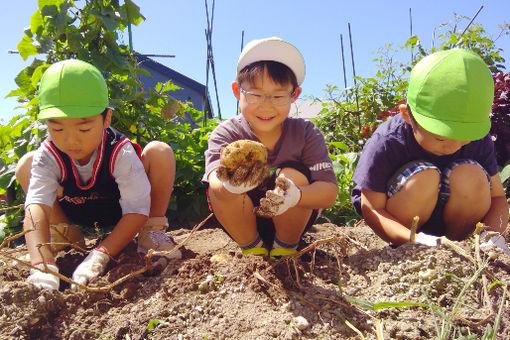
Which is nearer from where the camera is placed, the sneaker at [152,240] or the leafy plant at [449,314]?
the leafy plant at [449,314]

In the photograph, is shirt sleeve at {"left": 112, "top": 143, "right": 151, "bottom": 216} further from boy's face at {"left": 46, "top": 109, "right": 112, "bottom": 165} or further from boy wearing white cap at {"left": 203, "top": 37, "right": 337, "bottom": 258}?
boy wearing white cap at {"left": 203, "top": 37, "right": 337, "bottom": 258}

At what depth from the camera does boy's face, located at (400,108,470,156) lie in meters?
1.44

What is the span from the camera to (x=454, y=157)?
5.62 ft

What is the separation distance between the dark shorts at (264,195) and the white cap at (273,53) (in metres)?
0.41

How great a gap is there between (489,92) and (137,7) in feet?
6.89

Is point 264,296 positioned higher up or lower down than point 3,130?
lower down

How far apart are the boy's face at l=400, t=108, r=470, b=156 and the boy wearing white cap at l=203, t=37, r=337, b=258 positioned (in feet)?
1.26

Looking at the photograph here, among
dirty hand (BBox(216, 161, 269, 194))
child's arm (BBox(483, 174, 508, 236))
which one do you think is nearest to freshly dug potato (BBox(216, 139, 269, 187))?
dirty hand (BBox(216, 161, 269, 194))

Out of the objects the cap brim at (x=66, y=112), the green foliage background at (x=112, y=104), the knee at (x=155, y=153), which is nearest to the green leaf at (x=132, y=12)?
the green foliage background at (x=112, y=104)

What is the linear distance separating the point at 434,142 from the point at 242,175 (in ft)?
2.50

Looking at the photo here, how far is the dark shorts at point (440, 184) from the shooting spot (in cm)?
156

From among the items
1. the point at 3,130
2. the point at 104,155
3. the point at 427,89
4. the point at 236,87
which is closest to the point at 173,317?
the point at 104,155

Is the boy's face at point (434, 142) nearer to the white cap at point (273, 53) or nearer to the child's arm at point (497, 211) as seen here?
the child's arm at point (497, 211)

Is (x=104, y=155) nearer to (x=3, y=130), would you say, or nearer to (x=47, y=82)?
(x=47, y=82)
